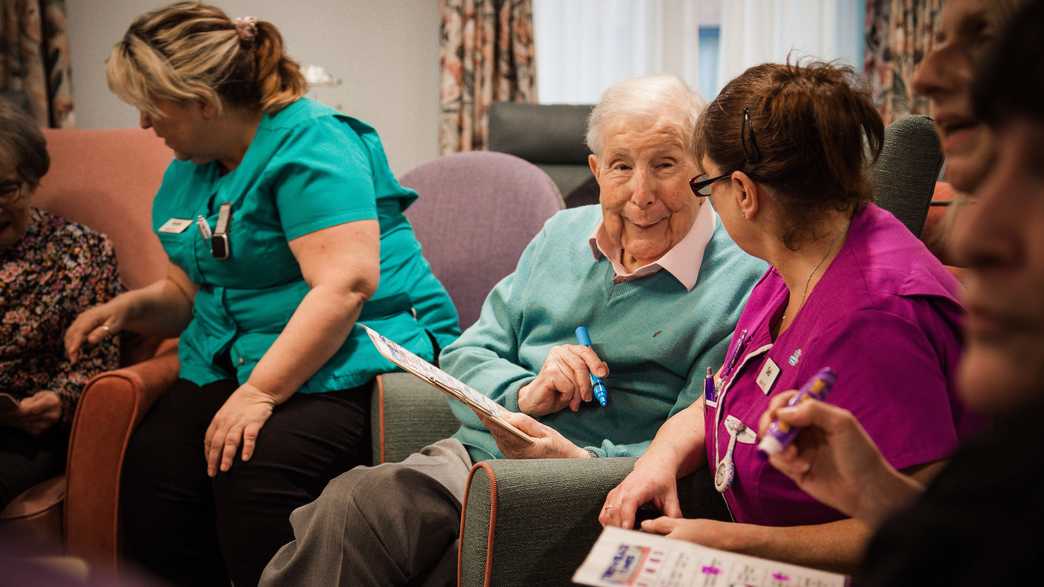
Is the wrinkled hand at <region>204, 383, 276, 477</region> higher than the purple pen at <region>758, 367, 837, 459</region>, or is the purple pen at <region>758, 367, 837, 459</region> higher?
the purple pen at <region>758, 367, 837, 459</region>

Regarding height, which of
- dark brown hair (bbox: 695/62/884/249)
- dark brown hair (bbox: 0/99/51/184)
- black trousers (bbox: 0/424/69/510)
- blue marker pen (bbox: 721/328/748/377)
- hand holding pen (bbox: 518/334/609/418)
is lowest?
black trousers (bbox: 0/424/69/510)

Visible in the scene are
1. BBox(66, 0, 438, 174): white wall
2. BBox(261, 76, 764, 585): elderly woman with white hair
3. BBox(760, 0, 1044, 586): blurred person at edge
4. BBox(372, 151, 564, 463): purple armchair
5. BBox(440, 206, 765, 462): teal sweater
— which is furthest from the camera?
BBox(66, 0, 438, 174): white wall

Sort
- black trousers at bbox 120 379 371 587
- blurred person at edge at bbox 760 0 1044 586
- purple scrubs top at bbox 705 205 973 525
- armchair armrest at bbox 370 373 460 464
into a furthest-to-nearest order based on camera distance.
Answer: armchair armrest at bbox 370 373 460 464, black trousers at bbox 120 379 371 587, purple scrubs top at bbox 705 205 973 525, blurred person at edge at bbox 760 0 1044 586

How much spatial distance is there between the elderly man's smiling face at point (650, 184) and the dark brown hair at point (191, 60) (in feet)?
2.33

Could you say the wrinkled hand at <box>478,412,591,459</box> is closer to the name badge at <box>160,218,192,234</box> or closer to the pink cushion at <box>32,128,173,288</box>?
the name badge at <box>160,218,192,234</box>

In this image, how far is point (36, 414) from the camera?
187 centimetres

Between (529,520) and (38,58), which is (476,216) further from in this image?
(38,58)

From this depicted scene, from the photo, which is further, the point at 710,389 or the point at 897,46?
the point at 897,46

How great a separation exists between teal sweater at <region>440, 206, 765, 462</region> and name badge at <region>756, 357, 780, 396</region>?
0.32 metres

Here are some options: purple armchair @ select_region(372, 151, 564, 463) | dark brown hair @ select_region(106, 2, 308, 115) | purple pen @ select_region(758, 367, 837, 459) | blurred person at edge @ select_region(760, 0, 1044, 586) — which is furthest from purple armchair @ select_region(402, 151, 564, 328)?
blurred person at edge @ select_region(760, 0, 1044, 586)

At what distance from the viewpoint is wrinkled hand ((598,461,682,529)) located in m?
1.20

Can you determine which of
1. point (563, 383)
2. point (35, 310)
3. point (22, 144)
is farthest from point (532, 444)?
point (22, 144)

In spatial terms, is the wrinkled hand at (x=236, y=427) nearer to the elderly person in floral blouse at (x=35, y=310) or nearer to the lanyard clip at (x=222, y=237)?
the lanyard clip at (x=222, y=237)

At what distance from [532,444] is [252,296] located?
762 millimetres
